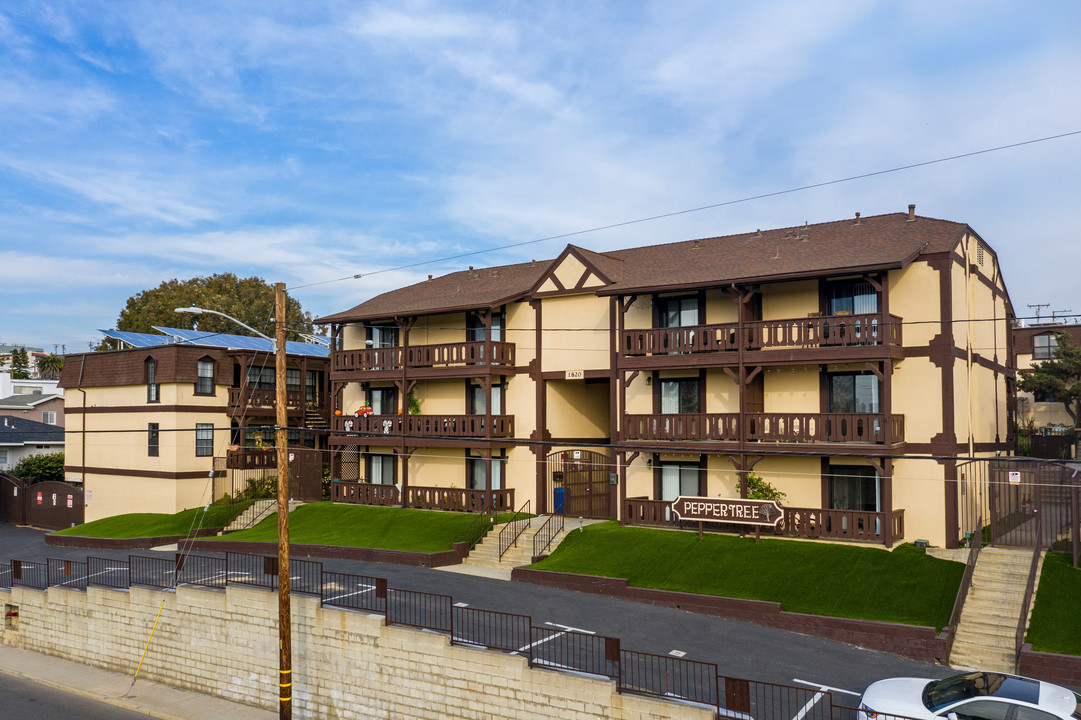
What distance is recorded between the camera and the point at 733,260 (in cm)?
3114

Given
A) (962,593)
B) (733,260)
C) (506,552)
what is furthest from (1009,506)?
(506,552)

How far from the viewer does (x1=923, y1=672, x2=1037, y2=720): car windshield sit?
14242 mm

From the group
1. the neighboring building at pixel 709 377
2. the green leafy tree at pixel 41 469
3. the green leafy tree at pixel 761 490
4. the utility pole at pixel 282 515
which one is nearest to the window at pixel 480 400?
the neighboring building at pixel 709 377

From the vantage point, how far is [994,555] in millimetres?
23625

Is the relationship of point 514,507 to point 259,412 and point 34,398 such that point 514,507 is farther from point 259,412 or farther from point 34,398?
point 34,398

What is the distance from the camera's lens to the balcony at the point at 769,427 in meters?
26.0

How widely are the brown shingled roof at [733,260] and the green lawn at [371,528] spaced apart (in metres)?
9.04

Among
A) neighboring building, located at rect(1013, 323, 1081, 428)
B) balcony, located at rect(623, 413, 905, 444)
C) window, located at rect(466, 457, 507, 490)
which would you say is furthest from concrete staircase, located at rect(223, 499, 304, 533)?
neighboring building, located at rect(1013, 323, 1081, 428)

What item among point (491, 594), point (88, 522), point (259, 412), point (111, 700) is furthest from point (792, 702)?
point (88, 522)

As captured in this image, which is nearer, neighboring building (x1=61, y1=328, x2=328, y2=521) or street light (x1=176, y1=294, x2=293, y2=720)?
street light (x1=176, y1=294, x2=293, y2=720)

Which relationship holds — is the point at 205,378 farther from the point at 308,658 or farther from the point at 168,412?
the point at 308,658

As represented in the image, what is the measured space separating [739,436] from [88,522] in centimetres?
3602

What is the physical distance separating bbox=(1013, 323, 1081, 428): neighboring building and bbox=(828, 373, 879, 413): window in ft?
110

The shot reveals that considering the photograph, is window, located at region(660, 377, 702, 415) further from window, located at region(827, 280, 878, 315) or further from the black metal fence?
the black metal fence
